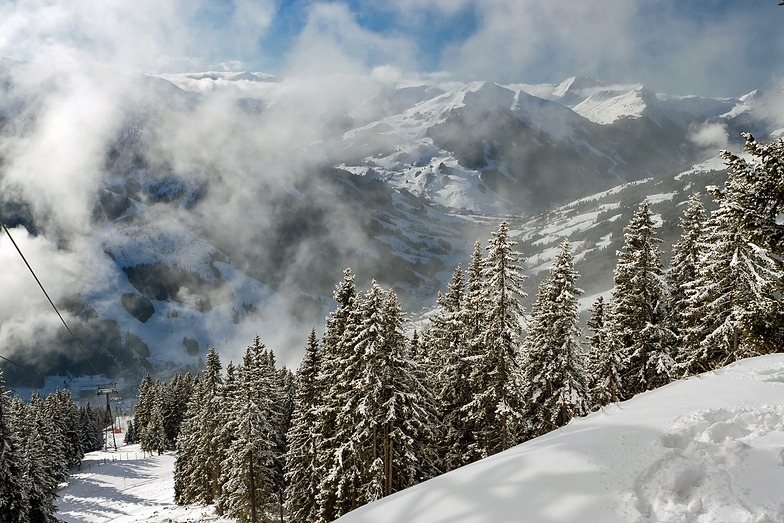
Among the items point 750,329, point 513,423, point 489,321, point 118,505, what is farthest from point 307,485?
point 118,505

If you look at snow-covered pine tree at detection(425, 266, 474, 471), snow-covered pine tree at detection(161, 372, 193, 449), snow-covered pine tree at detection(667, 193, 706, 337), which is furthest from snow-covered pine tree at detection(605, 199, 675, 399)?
snow-covered pine tree at detection(161, 372, 193, 449)

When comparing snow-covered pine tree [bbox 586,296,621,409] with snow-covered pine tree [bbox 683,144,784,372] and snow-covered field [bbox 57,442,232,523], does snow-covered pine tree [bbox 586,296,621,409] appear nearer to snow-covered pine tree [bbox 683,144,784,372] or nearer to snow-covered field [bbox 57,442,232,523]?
snow-covered pine tree [bbox 683,144,784,372]

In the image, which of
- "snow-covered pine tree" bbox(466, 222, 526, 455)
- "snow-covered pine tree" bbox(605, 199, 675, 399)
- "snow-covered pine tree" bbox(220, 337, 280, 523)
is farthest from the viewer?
"snow-covered pine tree" bbox(220, 337, 280, 523)

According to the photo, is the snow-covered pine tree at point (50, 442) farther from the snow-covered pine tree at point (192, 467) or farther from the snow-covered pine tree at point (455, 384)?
the snow-covered pine tree at point (455, 384)

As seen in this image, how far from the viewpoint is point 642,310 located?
21656 millimetres

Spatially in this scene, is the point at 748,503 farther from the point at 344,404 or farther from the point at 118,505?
the point at 118,505

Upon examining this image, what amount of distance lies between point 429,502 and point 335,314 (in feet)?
61.4

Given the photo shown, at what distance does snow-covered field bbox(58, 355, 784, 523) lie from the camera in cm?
340

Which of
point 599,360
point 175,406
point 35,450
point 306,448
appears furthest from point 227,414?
point 175,406

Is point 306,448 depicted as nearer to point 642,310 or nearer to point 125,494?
point 642,310

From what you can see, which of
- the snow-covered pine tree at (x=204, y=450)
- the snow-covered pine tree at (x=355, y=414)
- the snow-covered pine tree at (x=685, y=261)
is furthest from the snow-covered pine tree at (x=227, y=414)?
the snow-covered pine tree at (x=685, y=261)

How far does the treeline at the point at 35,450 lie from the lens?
28.2 meters

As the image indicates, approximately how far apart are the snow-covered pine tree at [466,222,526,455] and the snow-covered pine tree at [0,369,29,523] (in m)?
31.6

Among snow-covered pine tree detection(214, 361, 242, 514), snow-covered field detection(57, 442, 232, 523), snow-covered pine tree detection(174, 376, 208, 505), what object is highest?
snow-covered pine tree detection(214, 361, 242, 514)
